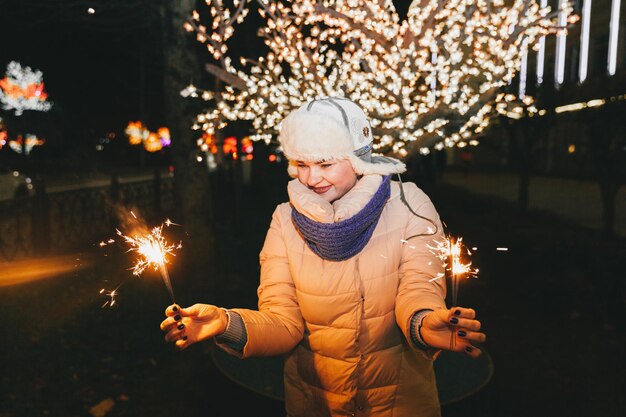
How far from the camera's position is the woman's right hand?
2.02m

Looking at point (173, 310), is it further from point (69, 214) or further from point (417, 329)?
point (69, 214)

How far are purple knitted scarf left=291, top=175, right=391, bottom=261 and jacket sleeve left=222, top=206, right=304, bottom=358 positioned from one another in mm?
186

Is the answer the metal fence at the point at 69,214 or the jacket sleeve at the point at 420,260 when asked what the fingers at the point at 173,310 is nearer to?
the jacket sleeve at the point at 420,260

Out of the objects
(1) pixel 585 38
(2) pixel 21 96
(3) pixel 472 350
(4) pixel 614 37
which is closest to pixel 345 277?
(3) pixel 472 350

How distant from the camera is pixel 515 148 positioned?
17531mm

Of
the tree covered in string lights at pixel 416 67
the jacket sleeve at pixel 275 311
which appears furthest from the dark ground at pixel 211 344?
the tree covered in string lights at pixel 416 67

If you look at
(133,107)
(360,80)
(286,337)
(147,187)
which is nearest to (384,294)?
(286,337)

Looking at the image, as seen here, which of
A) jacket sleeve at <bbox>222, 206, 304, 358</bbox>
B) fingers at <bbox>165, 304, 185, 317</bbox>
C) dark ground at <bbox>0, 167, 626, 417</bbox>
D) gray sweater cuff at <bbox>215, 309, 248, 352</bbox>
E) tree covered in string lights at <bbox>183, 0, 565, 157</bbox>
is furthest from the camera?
tree covered in string lights at <bbox>183, 0, 565, 157</bbox>

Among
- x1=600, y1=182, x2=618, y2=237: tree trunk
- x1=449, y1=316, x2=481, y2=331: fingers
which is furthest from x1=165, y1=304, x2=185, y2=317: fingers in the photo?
x1=600, y1=182, x2=618, y2=237: tree trunk

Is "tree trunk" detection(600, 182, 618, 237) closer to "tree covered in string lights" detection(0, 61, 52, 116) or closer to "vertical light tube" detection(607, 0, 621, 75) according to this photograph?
"vertical light tube" detection(607, 0, 621, 75)

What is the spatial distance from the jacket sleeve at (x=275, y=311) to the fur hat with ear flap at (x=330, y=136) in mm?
362

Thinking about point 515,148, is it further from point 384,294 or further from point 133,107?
point 133,107

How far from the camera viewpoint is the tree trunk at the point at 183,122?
25.8ft

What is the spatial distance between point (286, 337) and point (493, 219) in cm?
1321
